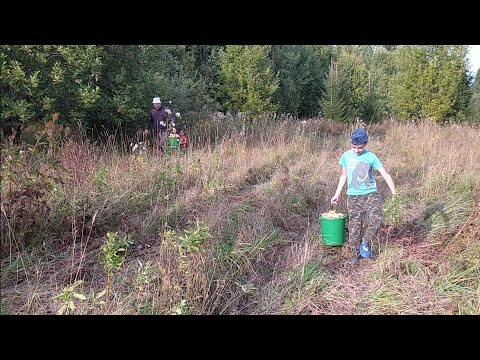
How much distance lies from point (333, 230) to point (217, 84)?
43.4 feet

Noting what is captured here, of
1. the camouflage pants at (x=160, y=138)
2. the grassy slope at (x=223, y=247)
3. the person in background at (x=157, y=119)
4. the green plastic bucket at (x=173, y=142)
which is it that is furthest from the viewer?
the person in background at (x=157, y=119)

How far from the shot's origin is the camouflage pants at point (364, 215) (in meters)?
3.54

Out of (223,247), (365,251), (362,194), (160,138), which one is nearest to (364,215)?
(362,194)

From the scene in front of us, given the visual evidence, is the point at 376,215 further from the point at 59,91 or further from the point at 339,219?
the point at 59,91

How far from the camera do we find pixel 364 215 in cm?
375

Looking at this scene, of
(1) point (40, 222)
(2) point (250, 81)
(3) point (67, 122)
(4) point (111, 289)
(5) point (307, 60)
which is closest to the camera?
(4) point (111, 289)

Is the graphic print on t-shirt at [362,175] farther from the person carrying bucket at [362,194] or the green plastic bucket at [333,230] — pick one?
the green plastic bucket at [333,230]

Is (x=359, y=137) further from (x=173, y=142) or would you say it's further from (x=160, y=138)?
(x=160, y=138)

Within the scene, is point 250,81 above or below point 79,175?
above

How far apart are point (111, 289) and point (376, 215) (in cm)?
258

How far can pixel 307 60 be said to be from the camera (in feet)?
67.8

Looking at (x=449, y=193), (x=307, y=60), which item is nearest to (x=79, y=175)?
(x=449, y=193)

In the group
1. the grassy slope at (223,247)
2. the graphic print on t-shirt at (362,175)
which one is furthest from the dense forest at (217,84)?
the graphic print on t-shirt at (362,175)

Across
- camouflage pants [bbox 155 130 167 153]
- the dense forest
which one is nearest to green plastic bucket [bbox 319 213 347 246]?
camouflage pants [bbox 155 130 167 153]
